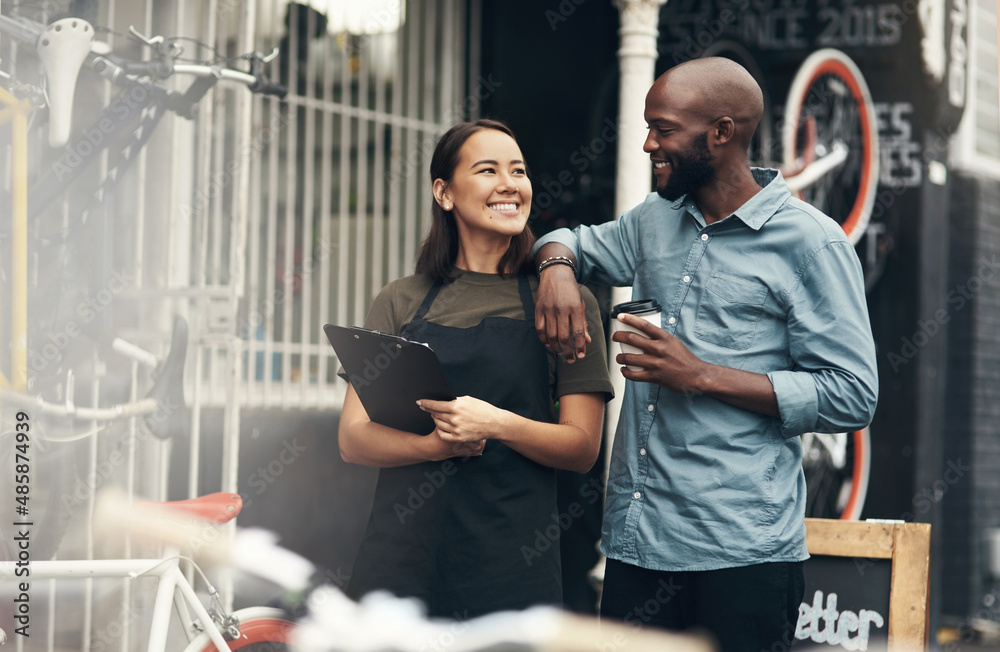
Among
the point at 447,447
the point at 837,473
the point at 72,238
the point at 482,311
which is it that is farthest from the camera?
the point at 837,473

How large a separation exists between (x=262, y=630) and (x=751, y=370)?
183 cm

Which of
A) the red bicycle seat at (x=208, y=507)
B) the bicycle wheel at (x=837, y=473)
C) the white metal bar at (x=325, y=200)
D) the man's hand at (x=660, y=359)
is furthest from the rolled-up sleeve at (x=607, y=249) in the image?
the bicycle wheel at (x=837, y=473)

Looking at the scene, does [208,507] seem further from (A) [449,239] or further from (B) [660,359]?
(B) [660,359]

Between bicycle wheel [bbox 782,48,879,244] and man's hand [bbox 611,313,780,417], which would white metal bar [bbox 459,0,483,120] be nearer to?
bicycle wheel [bbox 782,48,879,244]

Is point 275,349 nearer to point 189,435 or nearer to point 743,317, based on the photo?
point 189,435

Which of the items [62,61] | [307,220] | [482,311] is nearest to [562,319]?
[482,311]

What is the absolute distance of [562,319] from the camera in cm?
226

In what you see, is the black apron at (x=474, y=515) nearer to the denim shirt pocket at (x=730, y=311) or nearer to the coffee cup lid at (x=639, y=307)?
the coffee cup lid at (x=639, y=307)

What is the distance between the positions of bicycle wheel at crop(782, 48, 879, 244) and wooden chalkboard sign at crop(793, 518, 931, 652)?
3059 millimetres

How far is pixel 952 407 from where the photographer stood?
6.82 meters

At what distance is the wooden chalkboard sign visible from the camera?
→ 307cm

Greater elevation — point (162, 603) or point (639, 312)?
point (639, 312)

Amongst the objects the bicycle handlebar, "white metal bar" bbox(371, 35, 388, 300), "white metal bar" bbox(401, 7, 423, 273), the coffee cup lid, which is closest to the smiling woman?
the coffee cup lid

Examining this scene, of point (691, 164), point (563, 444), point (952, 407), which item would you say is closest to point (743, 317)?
point (691, 164)
